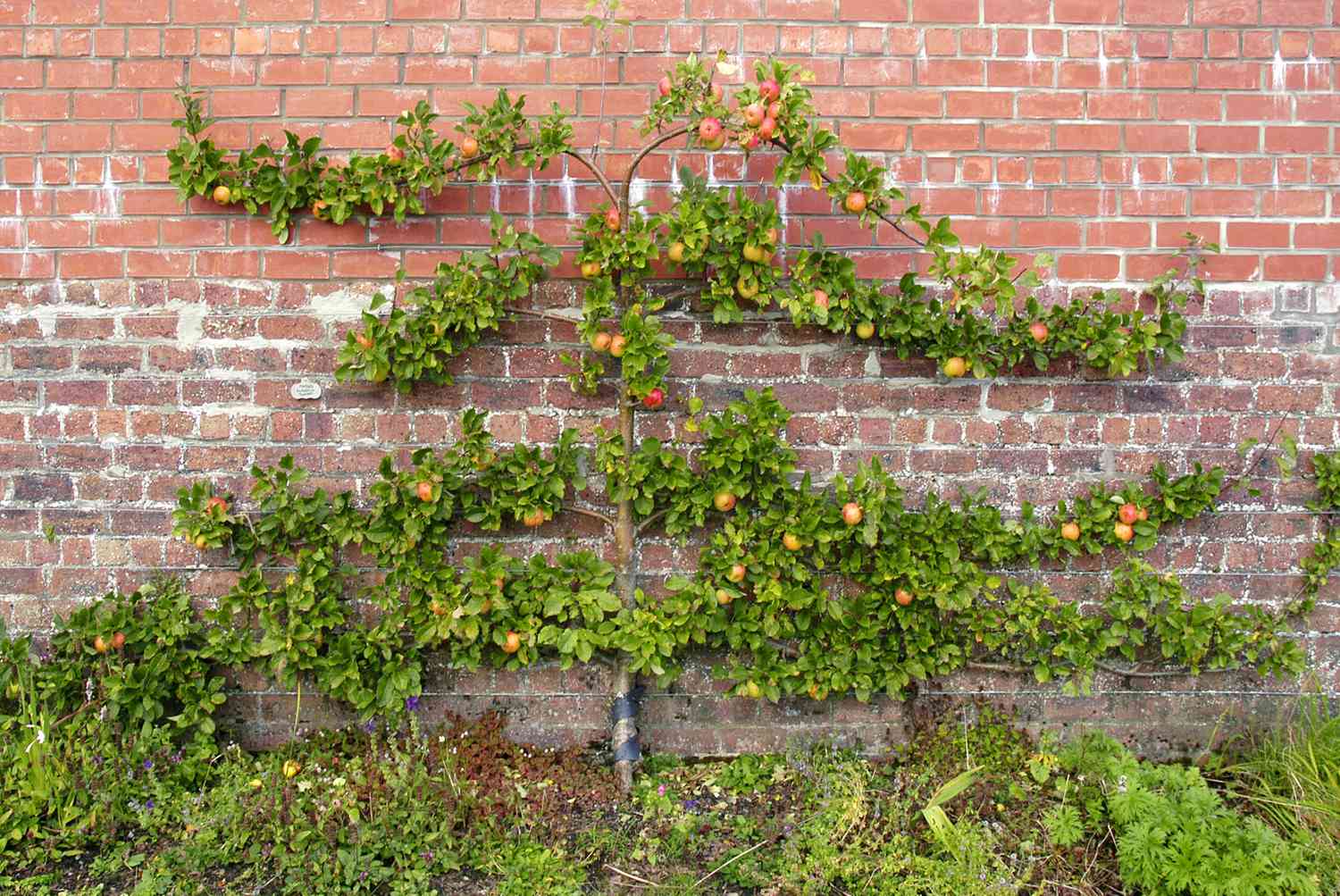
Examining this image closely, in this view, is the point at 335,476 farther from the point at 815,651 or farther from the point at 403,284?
the point at 815,651

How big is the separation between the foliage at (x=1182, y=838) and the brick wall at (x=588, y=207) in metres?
0.66

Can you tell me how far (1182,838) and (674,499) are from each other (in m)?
1.65

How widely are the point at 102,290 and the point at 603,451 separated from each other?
1672 mm

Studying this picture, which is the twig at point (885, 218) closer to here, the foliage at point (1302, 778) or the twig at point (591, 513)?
the twig at point (591, 513)

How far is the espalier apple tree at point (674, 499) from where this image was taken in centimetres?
284

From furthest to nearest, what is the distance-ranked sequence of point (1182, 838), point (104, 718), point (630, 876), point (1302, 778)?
1. point (104, 718)
2. point (1302, 778)
3. point (630, 876)
4. point (1182, 838)

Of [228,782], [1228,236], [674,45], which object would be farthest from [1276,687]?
[228,782]

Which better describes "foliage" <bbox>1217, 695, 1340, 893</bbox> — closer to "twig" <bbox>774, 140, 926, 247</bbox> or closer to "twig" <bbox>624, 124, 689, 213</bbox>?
"twig" <bbox>774, 140, 926, 247</bbox>

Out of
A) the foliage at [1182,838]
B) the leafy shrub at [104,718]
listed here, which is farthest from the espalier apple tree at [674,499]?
the foliage at [1182,838]

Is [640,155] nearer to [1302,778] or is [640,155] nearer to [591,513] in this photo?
[591,513]

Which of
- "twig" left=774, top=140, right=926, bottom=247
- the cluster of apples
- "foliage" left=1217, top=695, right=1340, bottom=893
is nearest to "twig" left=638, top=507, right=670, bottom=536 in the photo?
"twig" left=774, top=140, right=926, bottom=247

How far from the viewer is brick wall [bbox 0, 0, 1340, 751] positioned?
9.65ft

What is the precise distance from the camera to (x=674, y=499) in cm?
296

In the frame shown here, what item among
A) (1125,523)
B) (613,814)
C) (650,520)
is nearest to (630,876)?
(613,814)
